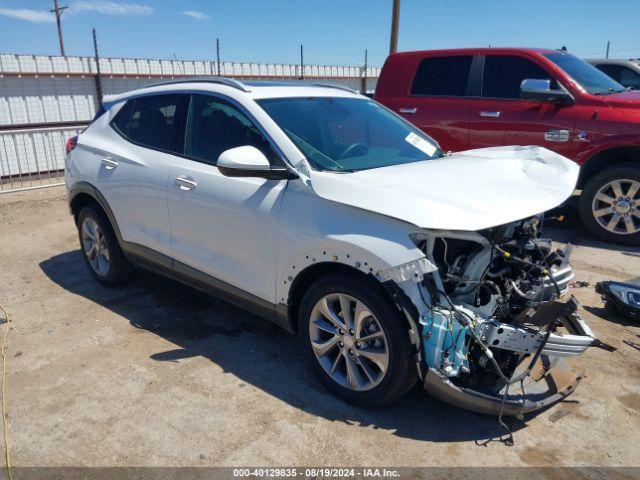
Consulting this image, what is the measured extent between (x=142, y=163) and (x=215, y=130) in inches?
31.7

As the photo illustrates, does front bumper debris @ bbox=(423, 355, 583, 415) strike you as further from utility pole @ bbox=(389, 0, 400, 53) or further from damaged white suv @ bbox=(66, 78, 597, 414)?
utility pole @ bbox=(389, 0, 400, 53)

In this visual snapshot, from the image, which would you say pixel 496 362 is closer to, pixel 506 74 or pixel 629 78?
pixel 506 74

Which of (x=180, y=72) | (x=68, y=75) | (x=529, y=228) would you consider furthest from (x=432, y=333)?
(x=180, y=72)

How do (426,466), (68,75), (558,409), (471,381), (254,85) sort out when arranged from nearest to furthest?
(426,466), (471,381), (558,409), (254,85), (68,75)

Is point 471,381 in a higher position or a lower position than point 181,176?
lower

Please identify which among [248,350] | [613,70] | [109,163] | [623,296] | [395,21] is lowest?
[248,350]

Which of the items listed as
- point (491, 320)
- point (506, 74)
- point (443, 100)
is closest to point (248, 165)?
point (491, 320)

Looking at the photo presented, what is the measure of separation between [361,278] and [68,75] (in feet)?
39.5

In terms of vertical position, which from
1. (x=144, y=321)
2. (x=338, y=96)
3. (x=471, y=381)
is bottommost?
(x=144, y=321)

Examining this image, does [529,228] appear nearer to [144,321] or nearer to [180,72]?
[144,321]

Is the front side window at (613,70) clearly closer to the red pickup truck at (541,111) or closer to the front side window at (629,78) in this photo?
the front side window at (629,78)

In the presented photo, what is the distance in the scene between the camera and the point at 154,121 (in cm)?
431

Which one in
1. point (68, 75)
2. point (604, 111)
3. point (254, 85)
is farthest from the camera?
point (68, 75)

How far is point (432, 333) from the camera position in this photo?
8.80 feet
